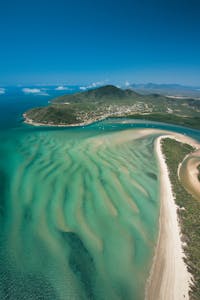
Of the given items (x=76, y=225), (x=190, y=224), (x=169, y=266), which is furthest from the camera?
(x=190, y=224)

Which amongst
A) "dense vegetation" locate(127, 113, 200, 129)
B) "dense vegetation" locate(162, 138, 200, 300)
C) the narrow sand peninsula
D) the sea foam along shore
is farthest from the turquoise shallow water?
"dense vegetation" locate(127, 113, 200, 129)

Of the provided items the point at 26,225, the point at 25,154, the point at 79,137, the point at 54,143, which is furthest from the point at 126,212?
the point at 79,137

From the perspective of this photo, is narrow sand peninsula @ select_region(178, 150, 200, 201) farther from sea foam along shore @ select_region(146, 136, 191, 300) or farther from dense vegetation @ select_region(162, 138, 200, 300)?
sea foam along shore @ select_region(146, 136, 191, 300)

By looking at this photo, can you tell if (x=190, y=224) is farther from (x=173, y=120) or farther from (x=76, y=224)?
(x=173, y=120)

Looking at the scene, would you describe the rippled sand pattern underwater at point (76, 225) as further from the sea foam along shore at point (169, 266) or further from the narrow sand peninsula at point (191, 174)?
the narrow sand peninsula at point (191, 174)

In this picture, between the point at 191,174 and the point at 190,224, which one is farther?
the point at 191,174

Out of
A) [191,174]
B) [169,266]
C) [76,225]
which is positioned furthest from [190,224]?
[191,174]
